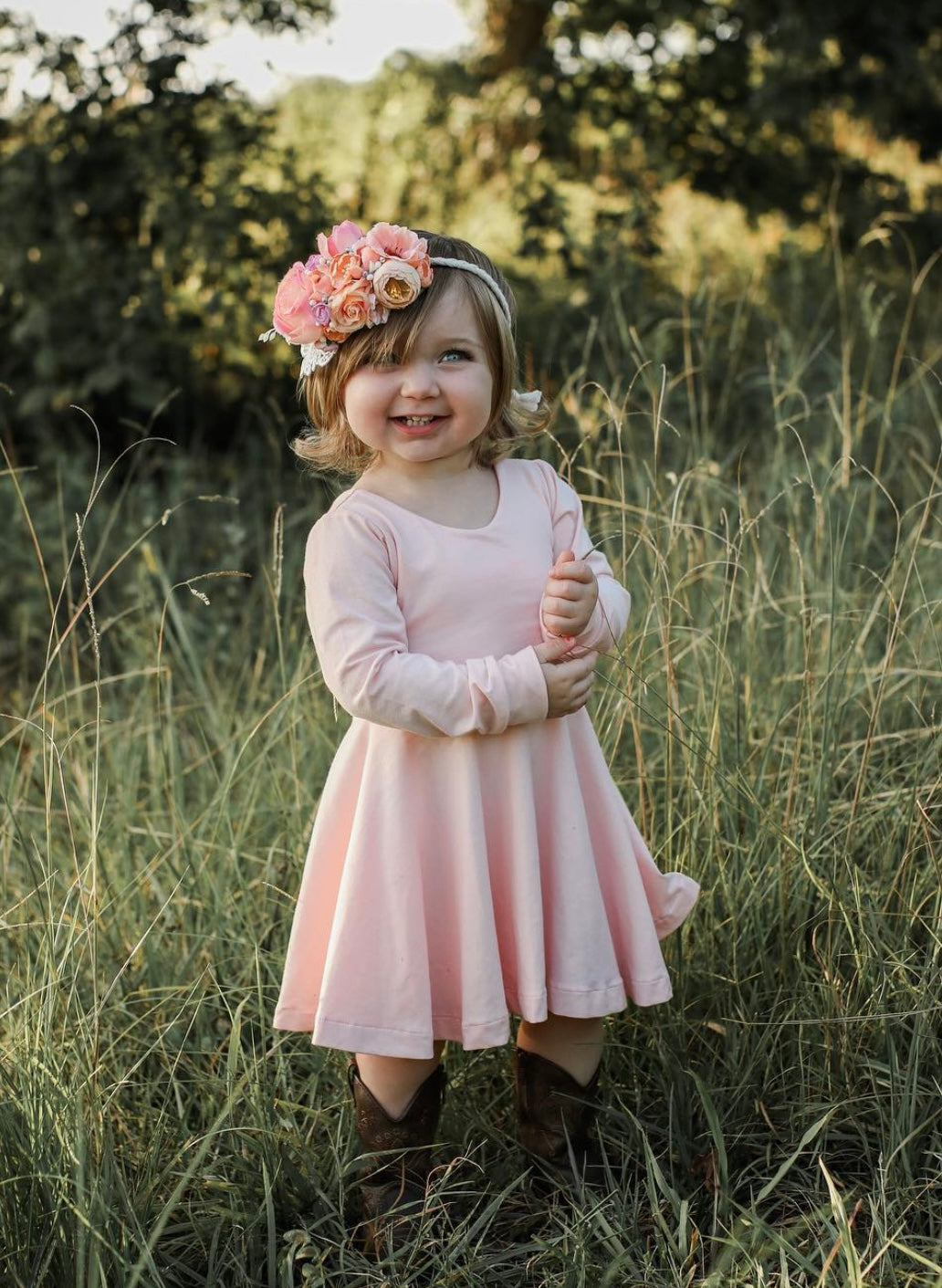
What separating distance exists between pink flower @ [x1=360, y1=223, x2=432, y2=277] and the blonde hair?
0.06 metres

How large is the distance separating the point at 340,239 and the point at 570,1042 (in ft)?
3.96

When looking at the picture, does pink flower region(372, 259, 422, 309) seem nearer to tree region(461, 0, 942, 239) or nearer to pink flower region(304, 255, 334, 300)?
pink flower region(304, 255, 334, 300)

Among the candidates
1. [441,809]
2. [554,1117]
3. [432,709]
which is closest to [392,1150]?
[554,1117]

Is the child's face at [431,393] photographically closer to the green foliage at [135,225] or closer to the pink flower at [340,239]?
the pink flower at [340,239]

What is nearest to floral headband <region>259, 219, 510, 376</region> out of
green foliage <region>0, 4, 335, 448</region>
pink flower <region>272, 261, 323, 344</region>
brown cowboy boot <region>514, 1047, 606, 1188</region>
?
pink flower <region>272, 261, 323, 344</region>

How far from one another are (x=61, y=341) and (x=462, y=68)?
2669 millimetres

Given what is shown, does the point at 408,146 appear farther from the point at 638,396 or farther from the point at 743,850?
the point at 743,850

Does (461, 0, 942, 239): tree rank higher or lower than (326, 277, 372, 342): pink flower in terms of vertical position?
higher

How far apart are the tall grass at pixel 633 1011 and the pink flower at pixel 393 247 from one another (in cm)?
51

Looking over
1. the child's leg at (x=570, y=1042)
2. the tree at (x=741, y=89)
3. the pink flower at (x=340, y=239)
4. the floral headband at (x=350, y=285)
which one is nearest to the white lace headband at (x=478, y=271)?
the floral headband at (x=350, y=285)

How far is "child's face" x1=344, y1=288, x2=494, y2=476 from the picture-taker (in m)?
1.90

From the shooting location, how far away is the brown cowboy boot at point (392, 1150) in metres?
2.01

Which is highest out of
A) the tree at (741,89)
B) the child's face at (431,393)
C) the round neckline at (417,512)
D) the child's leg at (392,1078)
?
the tree at (741,89)

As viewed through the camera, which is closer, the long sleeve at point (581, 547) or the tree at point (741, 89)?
the long sleeve at point (581, 547)
